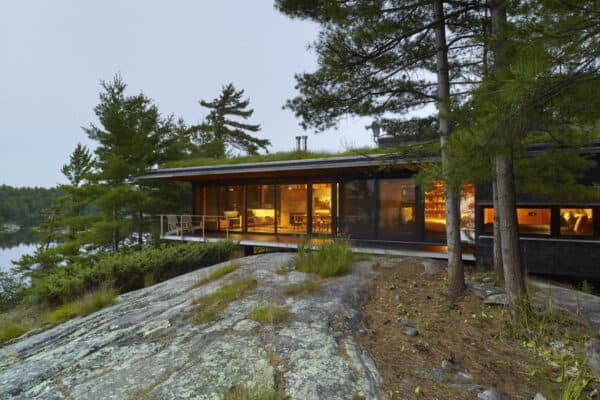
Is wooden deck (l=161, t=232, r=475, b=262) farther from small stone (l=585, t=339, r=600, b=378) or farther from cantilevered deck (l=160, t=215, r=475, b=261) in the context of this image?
small stone (l=585, t=339, r=600, b=378)

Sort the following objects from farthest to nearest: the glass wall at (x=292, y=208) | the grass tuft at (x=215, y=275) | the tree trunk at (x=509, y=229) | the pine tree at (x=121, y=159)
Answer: the pine tree at (x=121, y=159)
the glass wall at (x=292, y=208)
the grass tuft at (x=215, y=275)
the tree trunk at (x=509, y=229)

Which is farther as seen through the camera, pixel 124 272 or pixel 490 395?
pixel 124 272

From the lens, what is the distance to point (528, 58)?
1896mm

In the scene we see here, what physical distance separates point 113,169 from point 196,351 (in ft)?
34.9

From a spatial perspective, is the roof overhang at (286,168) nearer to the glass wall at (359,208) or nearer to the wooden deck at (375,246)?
the glass wall at (359,208)

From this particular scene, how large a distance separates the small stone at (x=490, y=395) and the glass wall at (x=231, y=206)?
9.68m

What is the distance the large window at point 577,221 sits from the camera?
568 centimetres

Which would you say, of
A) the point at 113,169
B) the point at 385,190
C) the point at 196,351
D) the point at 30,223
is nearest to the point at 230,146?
the point at 113,169

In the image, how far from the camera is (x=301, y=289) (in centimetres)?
376

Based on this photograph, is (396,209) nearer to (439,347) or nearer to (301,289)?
(301,289)

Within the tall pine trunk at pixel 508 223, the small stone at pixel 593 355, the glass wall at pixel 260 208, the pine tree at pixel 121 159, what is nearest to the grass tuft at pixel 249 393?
the small stone at pixel 593 355

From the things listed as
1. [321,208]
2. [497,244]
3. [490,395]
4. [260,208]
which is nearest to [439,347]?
[490,395]

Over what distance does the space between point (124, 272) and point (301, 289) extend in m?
3.97

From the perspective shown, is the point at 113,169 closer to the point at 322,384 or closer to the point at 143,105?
the point at 143,105
